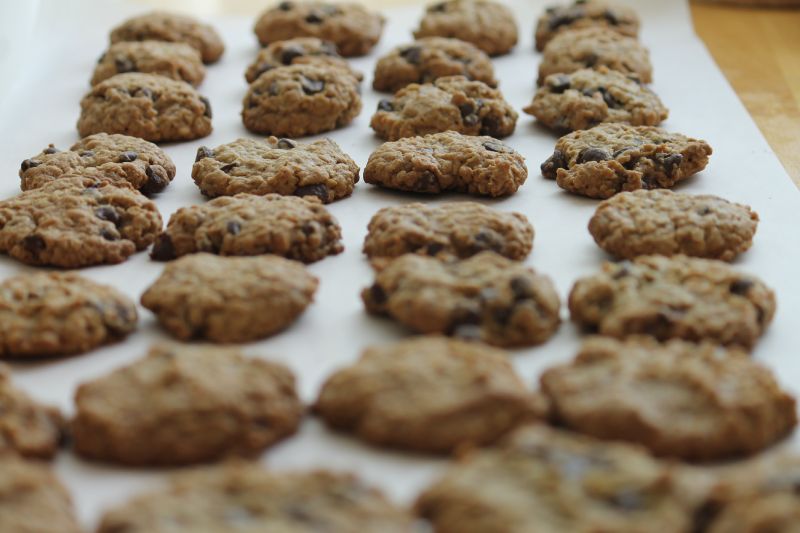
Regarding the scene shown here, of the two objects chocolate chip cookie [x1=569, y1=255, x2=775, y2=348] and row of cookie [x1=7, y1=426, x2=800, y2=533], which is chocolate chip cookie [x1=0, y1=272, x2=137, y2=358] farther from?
chocolate chip cookie [x1=569, y1=255, x2=775, y2=348]

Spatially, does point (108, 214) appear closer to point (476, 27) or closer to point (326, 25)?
point (326, 25)

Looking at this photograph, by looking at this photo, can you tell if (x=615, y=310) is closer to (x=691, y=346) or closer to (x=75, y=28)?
(x=691, y=346)

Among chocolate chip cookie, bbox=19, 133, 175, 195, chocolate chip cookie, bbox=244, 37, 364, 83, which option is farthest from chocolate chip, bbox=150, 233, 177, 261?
chocolate chip cookie, bbox=244, 37, 364, 83

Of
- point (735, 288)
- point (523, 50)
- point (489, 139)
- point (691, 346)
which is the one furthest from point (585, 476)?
point (523, 50)

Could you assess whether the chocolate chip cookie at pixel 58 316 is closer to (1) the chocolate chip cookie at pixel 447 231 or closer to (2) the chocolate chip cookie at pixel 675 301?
(1) the chocolate chip cookie at pixel 447 231

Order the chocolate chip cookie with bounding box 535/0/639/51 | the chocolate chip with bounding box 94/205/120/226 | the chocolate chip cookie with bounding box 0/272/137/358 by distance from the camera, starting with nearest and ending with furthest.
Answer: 1. the chocolate chip cookie with bounding box 0/272/137/358
2. the chocolate chip with bounding box 94/205/120/226
3. the chocolate chip cookie with bounding box 535/0/639/51

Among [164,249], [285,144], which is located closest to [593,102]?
[285,144]

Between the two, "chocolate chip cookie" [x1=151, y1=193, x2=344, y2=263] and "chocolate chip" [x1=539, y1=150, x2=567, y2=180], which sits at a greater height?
"chocolate chip cookie" [x1=151, y1=193, x2=344, y2=263]
